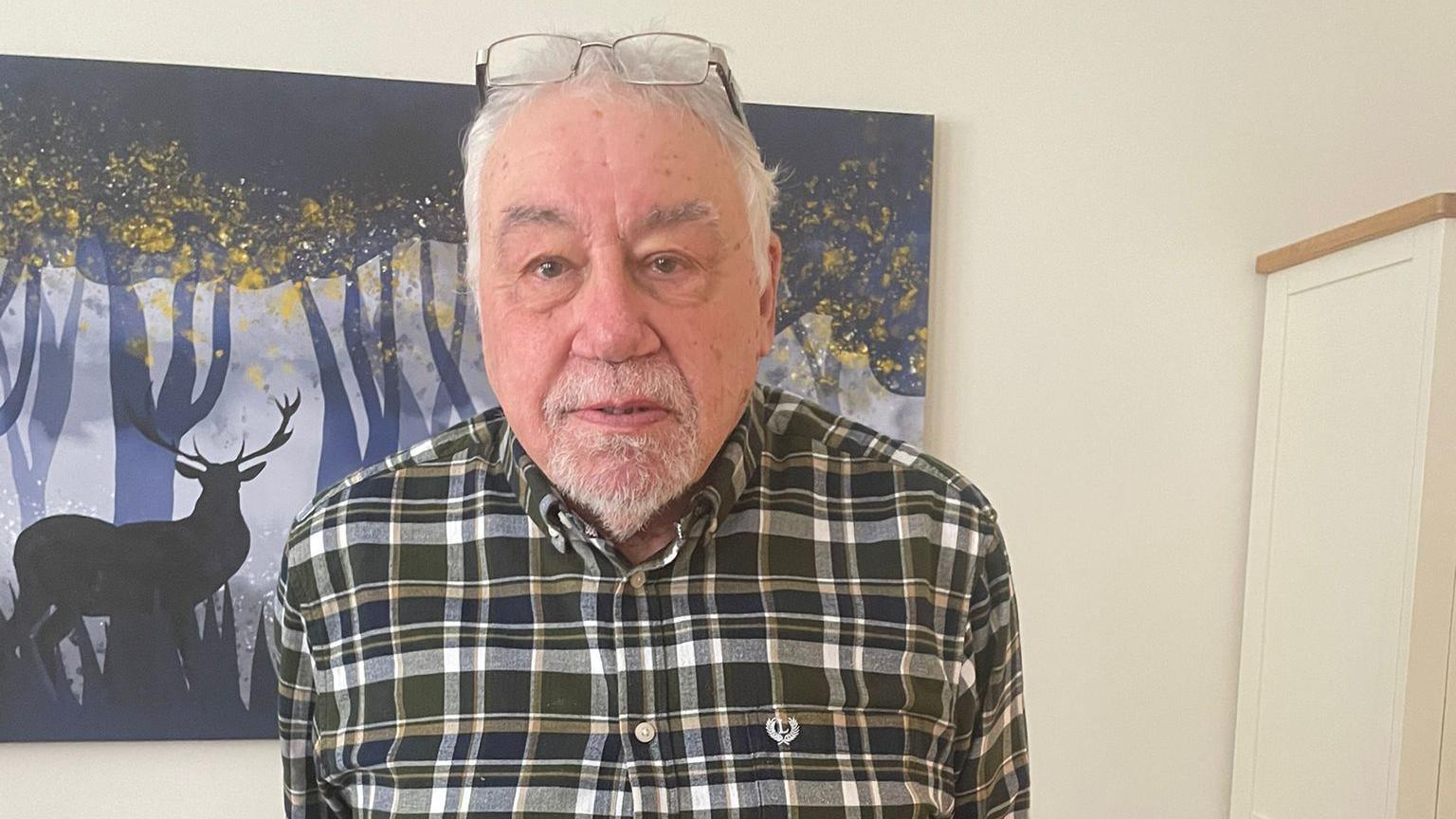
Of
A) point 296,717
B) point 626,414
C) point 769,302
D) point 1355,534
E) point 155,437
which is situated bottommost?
point 296,717

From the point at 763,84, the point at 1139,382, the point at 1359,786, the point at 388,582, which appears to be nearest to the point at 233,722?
the point at 388,582

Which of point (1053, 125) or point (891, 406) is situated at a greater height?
point (1053, 125)

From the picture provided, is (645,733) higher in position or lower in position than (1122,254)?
lower

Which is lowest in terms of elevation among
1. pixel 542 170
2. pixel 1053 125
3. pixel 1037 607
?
pixel 1037 607

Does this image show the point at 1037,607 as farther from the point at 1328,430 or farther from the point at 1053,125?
the point at 1053,125

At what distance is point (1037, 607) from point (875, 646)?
0.94 meters

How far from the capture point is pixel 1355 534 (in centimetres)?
166

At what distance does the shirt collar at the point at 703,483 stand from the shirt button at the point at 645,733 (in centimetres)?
18

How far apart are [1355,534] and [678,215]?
128 centimetres

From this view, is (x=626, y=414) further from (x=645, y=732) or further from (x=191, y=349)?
(x=191, y=349)

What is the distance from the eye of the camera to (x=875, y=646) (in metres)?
1.03

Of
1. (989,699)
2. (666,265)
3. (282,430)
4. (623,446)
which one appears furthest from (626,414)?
(282,430)

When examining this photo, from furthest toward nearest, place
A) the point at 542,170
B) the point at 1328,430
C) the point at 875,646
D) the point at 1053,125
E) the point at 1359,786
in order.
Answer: the point at 1053,125 < the point at 1328,430 < the point at 1359,786 < the point at 875,646 < the point at 542,170

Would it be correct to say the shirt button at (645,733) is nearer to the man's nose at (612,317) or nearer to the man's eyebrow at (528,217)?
the man's nose at (612,317)
